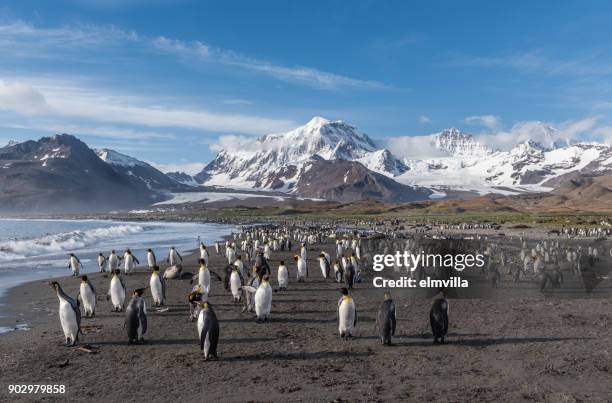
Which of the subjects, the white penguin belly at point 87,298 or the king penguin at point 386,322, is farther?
the white penguin belly at point 87,298

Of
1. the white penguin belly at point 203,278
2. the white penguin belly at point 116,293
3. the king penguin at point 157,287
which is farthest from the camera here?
the white penguin belly at point 203,278

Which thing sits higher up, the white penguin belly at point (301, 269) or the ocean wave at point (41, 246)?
the white penguin belly at point (301, 269)

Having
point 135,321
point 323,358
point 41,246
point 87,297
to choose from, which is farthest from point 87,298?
point 41,246

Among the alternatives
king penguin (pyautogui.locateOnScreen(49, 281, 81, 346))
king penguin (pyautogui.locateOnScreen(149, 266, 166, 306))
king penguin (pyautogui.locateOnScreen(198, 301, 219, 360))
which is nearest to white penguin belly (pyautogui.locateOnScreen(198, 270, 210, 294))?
king penguin (pyautogui.locateOnScreen(149, 266, 166, 306))

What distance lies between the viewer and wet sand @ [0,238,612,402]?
8.55 metres

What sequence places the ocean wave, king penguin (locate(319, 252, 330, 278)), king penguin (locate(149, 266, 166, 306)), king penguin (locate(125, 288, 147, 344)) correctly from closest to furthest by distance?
king penguin (locate(125, 288, 147, 344))
king penguin (locate(149, 266, 166, 306))
king penguin (locate(319, 252, 330, 278))
the ocean wave

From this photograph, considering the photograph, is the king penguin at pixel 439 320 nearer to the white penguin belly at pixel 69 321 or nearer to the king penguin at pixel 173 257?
the white penguin belly at pixel 69 321

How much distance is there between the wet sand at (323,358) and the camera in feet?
28.1

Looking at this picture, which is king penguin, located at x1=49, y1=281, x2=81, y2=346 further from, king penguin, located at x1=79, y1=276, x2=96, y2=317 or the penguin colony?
king penguin, located at x1=79, y1=276, x2=96, y2=317

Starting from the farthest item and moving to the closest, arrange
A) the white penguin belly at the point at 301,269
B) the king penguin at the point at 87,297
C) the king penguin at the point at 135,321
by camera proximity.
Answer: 1. the white penguin belly at the point at 301,269
2. the king penguin at the point at 87,297
3. the king penguin at the point at 135,321

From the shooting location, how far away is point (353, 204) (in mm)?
154125

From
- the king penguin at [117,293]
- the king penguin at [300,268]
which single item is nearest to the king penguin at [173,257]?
the king penguin at [300,268]

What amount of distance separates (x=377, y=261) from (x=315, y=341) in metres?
15.3

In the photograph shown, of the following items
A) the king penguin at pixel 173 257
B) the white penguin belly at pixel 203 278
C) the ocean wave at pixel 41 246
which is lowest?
the ocean wave at pixel 41 246
